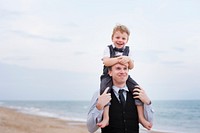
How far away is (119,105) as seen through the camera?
2670 millimetres

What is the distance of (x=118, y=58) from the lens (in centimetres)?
266

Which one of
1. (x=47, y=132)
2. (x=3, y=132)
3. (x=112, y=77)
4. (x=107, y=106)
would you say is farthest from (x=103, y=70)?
(x=47, y=132)

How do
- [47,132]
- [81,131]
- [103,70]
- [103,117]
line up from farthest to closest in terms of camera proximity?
[81,131] → [47,132] → [103,70] → [103,117]

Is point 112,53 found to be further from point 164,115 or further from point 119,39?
point 164,115

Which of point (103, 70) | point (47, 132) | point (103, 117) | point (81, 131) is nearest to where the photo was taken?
point (103, 117)

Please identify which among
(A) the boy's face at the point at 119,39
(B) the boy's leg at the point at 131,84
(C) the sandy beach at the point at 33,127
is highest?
(A) the boy's face at the point at 119,39

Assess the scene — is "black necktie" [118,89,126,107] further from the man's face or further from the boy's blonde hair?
the boy's blonde hair

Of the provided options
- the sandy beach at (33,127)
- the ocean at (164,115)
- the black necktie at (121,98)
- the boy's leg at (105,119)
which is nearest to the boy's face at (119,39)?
the black necktie at (121,98)

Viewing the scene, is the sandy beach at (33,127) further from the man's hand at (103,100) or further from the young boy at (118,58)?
the man's hand at (103,100)

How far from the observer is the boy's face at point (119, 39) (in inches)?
108

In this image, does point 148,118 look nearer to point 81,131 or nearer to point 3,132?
point 3,132

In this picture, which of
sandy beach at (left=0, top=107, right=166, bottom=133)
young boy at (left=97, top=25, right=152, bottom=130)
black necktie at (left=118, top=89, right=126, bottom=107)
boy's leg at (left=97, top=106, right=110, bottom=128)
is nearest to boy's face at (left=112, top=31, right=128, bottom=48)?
young boy at (left=97, top=25, right=152, bottom=130)

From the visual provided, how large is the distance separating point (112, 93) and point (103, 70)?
0.69 ft

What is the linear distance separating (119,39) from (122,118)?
0.57 m
